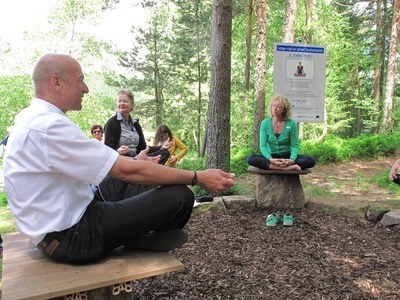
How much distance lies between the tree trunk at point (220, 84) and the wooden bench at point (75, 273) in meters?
3.55

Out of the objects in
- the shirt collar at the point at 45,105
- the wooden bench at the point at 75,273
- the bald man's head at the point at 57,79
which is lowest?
the wooden bench at the point at 75,273

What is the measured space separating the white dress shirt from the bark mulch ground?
1330 millimetres

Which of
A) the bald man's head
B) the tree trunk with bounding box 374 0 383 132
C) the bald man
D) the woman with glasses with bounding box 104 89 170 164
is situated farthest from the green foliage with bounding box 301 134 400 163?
the bald man's head

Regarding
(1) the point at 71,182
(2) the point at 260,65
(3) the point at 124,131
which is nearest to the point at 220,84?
(3) the point at 124,131

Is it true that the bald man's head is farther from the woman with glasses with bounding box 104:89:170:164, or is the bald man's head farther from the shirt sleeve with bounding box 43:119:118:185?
the woman with glasses with bounding box 104:89:170:164

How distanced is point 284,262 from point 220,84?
9.79 feet

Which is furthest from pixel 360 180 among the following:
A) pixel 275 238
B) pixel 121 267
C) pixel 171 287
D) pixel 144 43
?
pixel 144 43

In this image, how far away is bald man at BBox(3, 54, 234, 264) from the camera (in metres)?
1.68

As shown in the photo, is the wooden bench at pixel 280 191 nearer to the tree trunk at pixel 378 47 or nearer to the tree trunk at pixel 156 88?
the tree trunk at pixel 378 47

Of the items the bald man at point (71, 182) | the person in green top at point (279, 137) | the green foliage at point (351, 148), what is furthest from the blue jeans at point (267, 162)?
the green foliage at point (351, 148)

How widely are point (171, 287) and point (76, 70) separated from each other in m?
1.87

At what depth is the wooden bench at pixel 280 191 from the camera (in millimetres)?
4883

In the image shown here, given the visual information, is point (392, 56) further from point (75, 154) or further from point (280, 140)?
point (75, 154)

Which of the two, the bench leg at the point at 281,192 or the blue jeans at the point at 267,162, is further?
the bench leg at the point at 281,192
